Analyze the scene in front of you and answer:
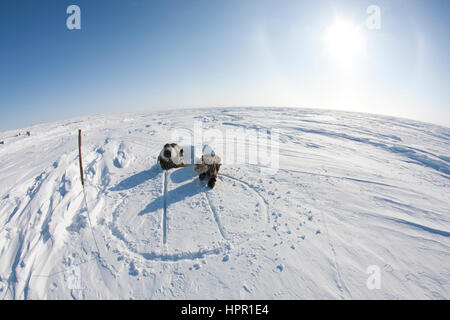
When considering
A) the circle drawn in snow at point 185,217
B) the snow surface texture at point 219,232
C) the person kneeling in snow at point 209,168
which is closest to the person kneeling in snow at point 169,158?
the snow surface texture at point 219,232

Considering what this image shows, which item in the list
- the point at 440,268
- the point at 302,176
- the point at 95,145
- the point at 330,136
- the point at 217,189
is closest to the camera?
the point at 440,268

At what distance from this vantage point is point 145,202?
17.9 feet

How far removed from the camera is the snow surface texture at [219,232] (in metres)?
3.43

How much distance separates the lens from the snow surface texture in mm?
3428

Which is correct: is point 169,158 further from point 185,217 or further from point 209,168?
point 185,217

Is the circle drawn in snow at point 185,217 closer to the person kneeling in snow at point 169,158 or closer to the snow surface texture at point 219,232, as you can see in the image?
the snow surface texture at point 219,232

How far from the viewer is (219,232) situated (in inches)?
176

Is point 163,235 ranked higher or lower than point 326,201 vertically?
lower

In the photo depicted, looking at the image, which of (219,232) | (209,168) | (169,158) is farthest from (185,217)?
(169,158)
